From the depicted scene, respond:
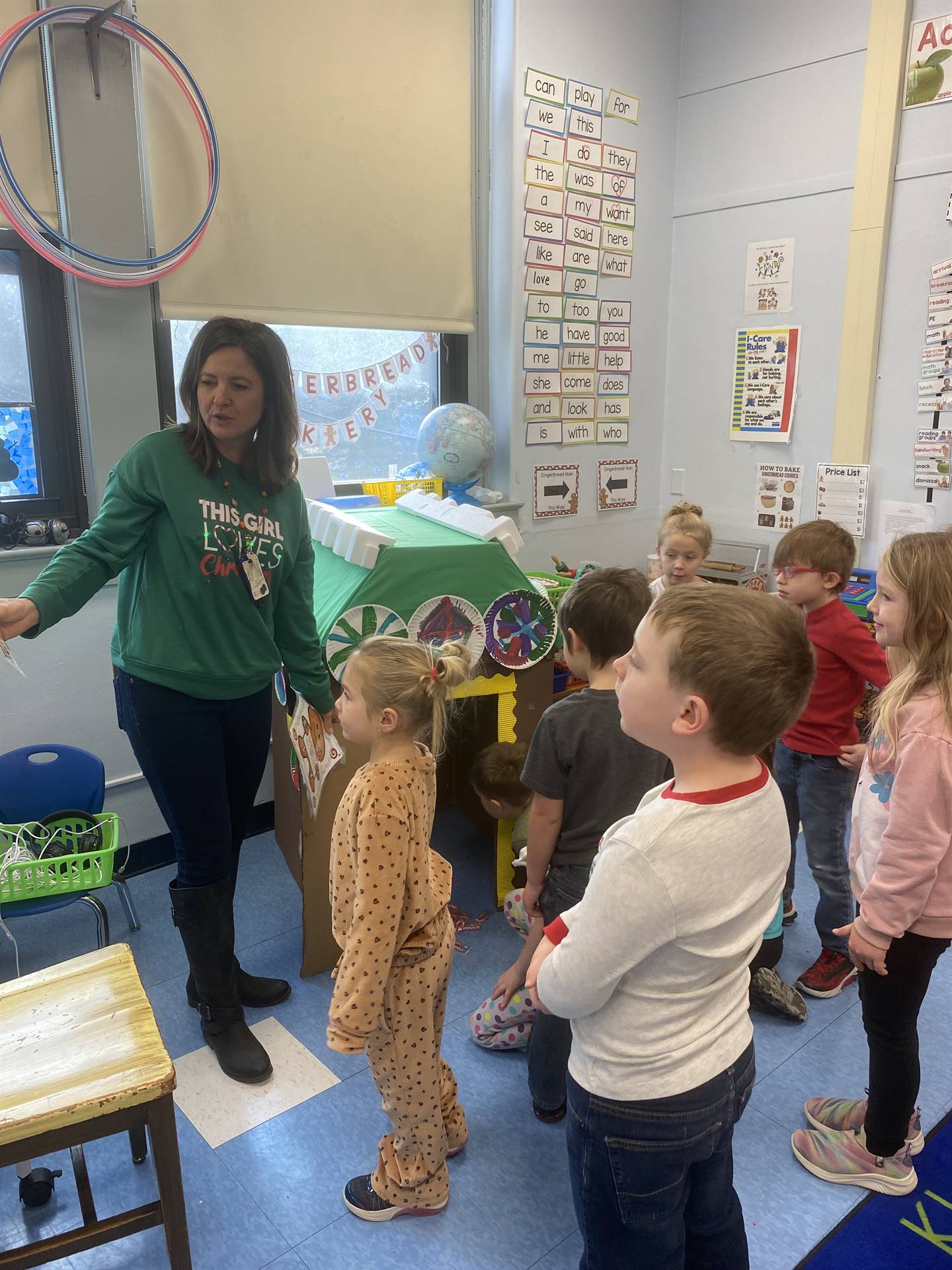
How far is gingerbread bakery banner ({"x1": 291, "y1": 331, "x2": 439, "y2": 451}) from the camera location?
291 centimetres

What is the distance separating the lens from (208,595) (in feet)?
5.51

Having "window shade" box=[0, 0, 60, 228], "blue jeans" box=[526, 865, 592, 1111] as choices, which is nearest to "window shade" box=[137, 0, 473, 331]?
"window shade" box=[0, 0, 60, 228]

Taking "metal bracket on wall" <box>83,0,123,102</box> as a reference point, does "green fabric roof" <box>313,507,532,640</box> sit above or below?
below

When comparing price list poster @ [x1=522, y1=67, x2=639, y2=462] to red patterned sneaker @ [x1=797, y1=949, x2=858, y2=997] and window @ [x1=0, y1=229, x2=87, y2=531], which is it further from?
red patterned sneaker @ [x1=797, y1=949, x2=858, y2=997]

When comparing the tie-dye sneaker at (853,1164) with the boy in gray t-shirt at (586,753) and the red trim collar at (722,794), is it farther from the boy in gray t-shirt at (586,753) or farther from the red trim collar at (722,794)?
the red trim collar at (722,794)

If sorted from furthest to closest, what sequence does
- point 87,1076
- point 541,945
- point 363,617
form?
point 363,617, point 87,1076, point 541,945

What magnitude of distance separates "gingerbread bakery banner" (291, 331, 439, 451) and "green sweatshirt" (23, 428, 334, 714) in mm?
1228

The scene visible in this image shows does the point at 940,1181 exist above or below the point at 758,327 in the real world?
below

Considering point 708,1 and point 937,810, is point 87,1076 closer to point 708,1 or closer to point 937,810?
point 937,810

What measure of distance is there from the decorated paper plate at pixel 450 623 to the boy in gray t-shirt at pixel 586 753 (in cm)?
59

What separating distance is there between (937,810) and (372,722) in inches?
34.0

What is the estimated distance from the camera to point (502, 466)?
3.25 metres

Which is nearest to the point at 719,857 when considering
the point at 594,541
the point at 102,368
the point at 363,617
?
the point at 363,617

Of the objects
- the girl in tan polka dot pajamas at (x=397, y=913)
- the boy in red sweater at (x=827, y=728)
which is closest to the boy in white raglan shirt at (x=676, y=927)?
the girl in tan polka dot pajamas at (x=397, y=913)
